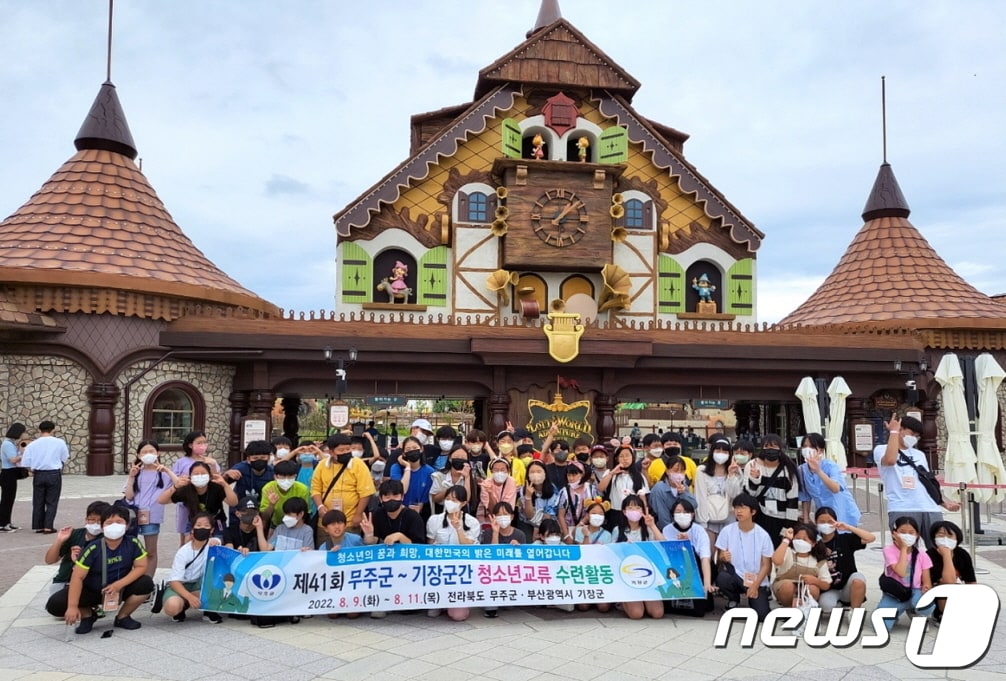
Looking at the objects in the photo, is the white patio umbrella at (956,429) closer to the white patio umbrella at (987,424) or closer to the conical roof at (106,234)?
the white patio umbrella at (987,424)

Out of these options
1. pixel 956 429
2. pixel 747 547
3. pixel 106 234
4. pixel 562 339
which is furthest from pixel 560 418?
pixel 747 547

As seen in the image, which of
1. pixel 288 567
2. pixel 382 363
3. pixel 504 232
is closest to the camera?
pixel 288 567

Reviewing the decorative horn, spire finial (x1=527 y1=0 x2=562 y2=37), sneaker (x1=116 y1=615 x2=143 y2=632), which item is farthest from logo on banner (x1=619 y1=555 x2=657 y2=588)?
spire finial (x1=527 y1=0 x2=562 y2=37)

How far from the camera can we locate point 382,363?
20734 millimetres

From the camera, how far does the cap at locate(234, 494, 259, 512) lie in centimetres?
724

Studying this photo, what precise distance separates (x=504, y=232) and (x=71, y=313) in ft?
38.8

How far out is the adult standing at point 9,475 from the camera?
11.1 meters

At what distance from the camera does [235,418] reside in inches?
790

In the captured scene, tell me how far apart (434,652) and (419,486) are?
2.50m

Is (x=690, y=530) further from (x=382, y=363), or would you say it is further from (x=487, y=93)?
(x=487, y=93)

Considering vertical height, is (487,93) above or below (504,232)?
above

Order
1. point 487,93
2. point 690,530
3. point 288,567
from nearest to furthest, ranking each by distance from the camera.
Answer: point 288,567, point 690,530, point 487,93

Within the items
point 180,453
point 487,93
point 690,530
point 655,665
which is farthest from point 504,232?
point 655,665

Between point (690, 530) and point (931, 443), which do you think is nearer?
point (690, 530)
